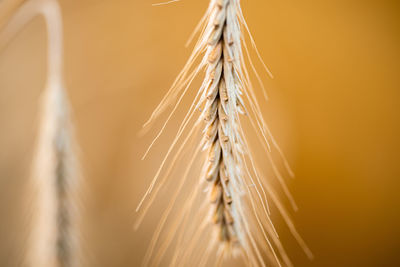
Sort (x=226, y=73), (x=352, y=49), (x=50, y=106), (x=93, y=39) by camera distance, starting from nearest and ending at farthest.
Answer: (x=226, y=73) → (x=50, y=106) → (x=352, y=49) → (x=93, y=39)

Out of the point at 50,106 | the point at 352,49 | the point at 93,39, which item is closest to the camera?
the point at 50,106

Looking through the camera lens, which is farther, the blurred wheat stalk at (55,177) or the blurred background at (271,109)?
the blurred background at (271,109)

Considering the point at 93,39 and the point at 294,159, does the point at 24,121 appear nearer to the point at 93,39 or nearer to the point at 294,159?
the point at 93,39

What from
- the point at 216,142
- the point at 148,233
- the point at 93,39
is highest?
the point at 93,39

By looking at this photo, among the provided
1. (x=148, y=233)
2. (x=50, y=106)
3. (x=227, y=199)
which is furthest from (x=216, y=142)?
(x=148, y=233)

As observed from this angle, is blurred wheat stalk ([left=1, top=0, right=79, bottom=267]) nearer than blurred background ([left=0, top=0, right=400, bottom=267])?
Yes

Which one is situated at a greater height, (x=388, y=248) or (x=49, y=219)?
(x=49, y=219)

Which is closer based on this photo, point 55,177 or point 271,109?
point 55,177

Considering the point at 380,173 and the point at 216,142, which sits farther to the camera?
the point at 380,173
